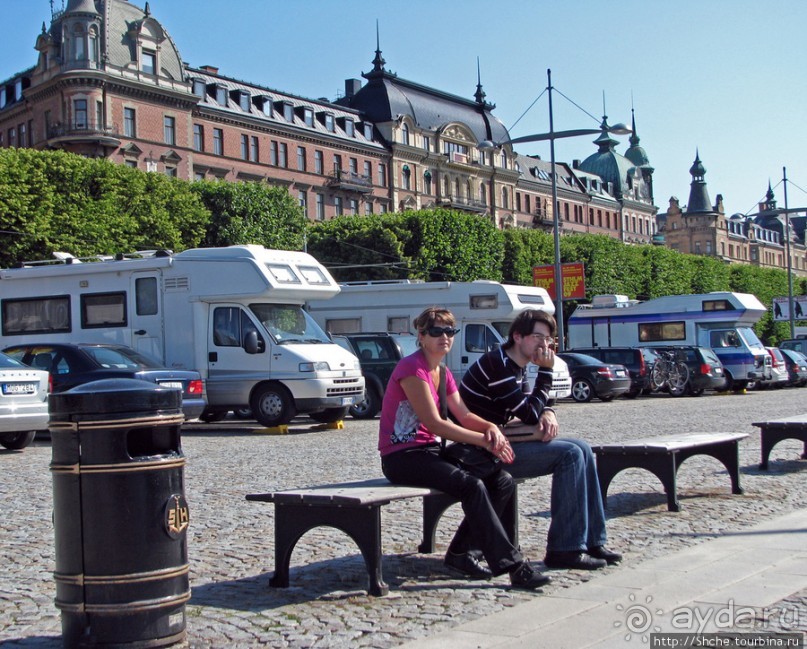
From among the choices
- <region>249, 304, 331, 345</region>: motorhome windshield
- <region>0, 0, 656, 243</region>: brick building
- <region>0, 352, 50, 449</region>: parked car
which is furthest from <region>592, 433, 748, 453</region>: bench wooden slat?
<region>0, 0, 656, 243</region>: brick building

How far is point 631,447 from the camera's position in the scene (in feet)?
28.9

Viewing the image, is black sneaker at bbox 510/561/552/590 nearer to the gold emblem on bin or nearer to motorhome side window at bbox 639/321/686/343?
the gold emblem on bin

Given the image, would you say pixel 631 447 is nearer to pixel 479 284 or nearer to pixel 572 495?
pixel 572 495

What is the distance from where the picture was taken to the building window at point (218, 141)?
74.2m

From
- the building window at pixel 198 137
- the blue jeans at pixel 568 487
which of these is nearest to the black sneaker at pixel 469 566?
the blue jeans at pixel 568 487

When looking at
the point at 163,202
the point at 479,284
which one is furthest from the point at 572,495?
the point at 163,202

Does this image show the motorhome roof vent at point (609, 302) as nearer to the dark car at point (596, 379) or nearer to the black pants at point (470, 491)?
the dark car at point (596, 379)

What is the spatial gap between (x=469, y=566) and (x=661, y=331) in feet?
113

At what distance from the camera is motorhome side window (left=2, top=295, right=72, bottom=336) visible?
2153 cm

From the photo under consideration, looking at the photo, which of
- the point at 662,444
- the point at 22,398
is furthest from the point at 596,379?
the point at 662,444

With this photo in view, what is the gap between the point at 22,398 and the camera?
48.8 ft

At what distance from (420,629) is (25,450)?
481 inches

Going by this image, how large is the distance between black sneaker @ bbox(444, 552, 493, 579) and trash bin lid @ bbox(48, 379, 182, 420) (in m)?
2.19

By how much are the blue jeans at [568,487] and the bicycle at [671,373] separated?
28.0 metres
